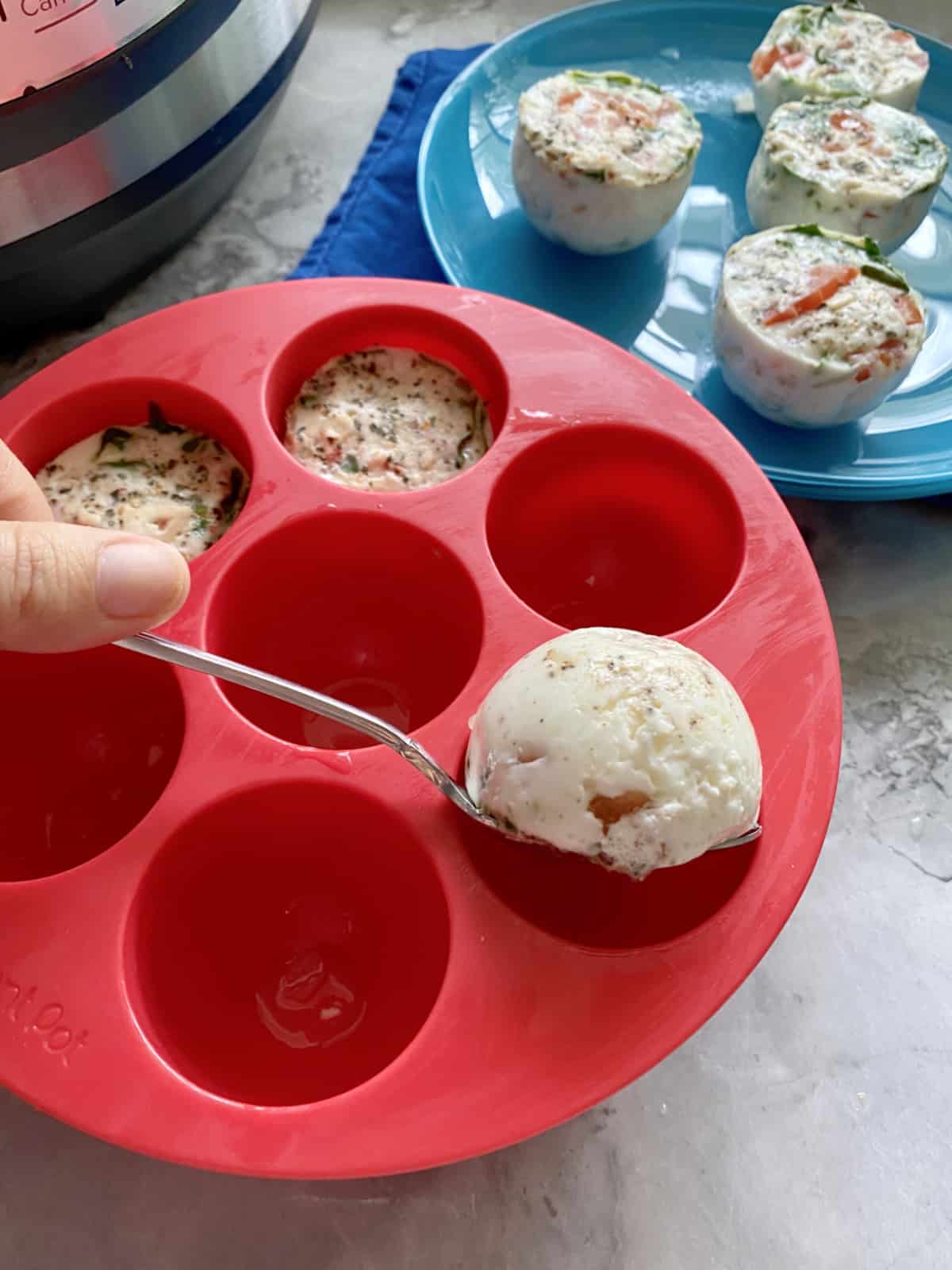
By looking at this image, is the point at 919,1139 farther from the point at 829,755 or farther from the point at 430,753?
the point at 430,753

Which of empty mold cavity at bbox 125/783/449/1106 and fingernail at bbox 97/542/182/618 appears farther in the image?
empty mold cavity at bbox 125/783/449/1106

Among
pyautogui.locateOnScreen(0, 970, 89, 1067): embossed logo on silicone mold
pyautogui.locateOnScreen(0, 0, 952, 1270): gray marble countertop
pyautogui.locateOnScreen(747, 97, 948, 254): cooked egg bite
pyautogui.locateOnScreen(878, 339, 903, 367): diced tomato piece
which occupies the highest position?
pyautogui.locateOnScreen(747, 97, 948, 254): cooked egg bite

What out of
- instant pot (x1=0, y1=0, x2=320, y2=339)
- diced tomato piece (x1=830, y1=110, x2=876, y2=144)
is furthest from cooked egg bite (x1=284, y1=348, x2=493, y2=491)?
diced tomato piece (x1=830, y1=110, x2=876, y2=144)

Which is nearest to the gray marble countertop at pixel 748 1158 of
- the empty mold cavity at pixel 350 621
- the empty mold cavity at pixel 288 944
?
the empty mold cavity at pixel 288 944

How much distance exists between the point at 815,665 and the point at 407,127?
968 mm

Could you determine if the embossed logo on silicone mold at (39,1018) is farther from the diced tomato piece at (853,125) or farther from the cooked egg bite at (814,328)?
the diced tomato piece at (853,125)

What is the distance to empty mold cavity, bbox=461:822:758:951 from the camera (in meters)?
0.68

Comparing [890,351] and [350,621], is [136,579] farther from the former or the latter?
[890,351]

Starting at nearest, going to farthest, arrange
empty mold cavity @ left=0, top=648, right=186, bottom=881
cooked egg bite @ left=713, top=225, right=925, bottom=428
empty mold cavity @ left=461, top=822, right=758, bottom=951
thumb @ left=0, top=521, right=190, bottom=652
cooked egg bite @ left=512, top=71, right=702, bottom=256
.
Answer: thumb @ left=0, top=521, right=190, bottom=652 < empty mold cavity @ left=461, top=822, right=758, bottom=951 < empty mold cavity @ left=0, top=648, right=186, bottom=881 < cooked egg bite @ left=713, top=225, right=925, bottom=428 < cooked egg bite @ left=512, top=71, right=702, bottom=256

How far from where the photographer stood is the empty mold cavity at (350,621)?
0.84 m

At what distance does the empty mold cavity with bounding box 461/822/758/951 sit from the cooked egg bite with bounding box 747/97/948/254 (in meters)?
0.76

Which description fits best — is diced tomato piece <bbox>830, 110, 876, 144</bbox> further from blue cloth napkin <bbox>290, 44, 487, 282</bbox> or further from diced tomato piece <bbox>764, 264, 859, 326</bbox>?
blue cloth napkin <bbox>290, 44, 487, 282</bbox>

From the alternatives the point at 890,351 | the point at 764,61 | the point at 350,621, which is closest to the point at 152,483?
the point at 350,621

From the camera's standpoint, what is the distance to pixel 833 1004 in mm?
825
